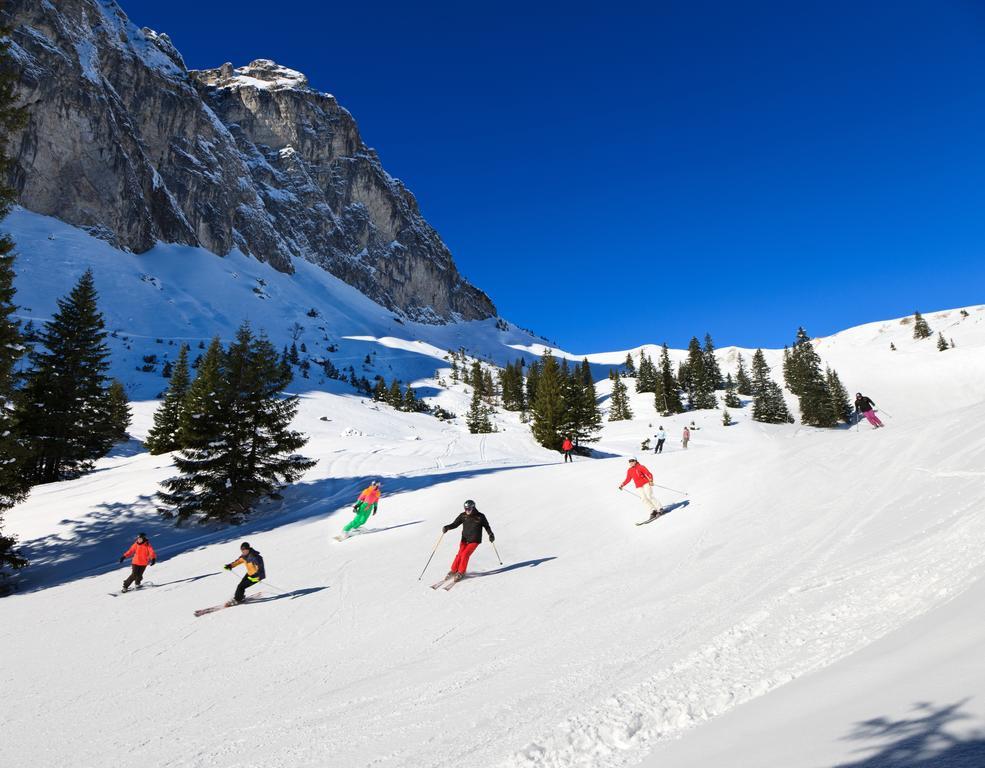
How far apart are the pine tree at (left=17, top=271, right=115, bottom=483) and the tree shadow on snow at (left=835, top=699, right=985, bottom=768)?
32.4m

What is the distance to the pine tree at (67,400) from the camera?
→ 2555 cm

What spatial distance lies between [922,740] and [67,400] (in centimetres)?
3368

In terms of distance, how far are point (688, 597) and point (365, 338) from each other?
15900 cm

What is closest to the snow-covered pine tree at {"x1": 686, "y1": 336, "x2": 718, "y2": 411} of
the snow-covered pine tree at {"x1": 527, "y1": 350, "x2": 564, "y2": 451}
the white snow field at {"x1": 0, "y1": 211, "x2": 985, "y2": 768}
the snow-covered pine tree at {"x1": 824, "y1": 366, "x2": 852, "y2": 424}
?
the snow-covered pine tree at {"x1": 824, "y1": 366, "x2": 852, "y2": 424}

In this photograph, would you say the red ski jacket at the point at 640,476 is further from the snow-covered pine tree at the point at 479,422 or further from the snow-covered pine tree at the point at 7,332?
the snow-covered pine tree at the point at 479,422

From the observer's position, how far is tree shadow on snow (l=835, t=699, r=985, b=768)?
7.23 feet

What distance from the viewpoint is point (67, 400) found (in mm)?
26250

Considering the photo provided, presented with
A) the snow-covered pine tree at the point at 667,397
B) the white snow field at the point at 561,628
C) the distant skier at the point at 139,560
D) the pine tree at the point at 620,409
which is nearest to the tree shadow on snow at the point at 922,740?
the white snow field at the point at 561,628

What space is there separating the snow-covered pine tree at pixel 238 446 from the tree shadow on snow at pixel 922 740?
19661 mm

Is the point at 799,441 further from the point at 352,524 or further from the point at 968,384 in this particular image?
the point at 968,384

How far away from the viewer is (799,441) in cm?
1614

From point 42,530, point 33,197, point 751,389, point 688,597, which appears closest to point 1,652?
point 688,597

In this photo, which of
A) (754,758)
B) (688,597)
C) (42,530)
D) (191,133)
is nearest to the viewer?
(754,758)

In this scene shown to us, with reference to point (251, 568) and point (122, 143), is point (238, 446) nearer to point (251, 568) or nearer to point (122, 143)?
point (251, 568)
